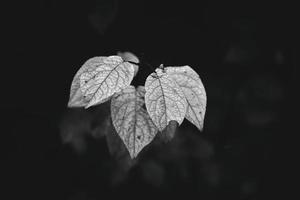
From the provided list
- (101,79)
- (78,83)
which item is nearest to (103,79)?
(101,79)

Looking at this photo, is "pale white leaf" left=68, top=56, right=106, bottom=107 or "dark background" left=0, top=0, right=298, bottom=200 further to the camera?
"dark background" left=0, top=0, right=298, bottom=200

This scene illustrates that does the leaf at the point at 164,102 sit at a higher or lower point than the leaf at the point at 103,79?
lower

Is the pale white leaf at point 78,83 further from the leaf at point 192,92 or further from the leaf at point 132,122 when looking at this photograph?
the leaf at point 192,92

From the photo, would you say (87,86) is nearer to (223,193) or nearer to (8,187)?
(8,187)

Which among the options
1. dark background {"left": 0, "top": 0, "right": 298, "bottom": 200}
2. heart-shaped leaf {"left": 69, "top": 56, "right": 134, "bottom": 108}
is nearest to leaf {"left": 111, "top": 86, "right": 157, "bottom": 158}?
heart-shaped leaf {"left": 69, "top": 56, "right": 134, "bottom": 108}

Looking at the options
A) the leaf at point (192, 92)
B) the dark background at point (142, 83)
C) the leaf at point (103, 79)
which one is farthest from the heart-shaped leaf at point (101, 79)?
the dark background at point (142, 83)

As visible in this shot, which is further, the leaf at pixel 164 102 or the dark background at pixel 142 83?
the dark background at pixel 142 83

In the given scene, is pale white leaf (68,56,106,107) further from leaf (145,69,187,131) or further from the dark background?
the dark background
